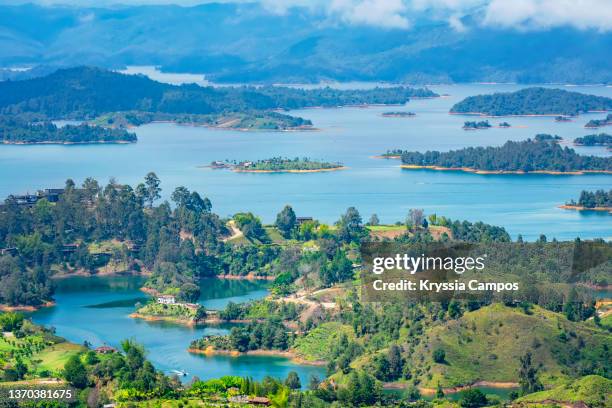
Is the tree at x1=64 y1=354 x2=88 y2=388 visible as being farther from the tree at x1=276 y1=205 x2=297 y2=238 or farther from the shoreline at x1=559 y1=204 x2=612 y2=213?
the shoreline at x1=559 y1=204 x2=612 y2=213

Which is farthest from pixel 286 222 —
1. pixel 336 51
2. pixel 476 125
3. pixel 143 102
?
pixel 336 51

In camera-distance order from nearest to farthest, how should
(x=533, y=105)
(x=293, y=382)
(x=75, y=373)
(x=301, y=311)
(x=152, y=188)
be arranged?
(x=75, y=373) → (x=293, y=382) → (x=301, y=311) → (x=152, y=188) → (x=533, y=105)

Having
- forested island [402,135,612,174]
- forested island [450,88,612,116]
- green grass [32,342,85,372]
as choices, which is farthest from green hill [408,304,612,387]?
forested island [450,88,612,116]

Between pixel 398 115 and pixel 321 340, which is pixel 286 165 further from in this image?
pixel 321 340

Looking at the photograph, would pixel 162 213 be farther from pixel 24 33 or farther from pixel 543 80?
pixel 24 33

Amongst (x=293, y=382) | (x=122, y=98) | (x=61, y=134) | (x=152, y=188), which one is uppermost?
(x=122, y=98)

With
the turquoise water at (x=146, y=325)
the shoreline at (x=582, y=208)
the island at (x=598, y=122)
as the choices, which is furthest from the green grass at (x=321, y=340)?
the island at (x=598, y=122)
